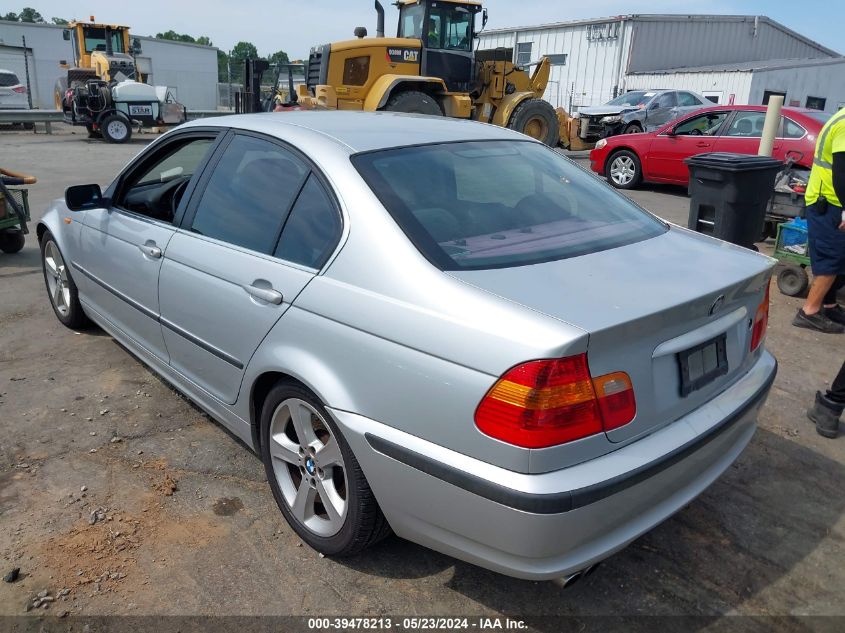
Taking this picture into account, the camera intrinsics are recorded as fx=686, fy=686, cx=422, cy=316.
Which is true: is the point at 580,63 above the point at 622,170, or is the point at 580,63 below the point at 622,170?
above

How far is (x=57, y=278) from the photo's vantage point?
4895 millimetres

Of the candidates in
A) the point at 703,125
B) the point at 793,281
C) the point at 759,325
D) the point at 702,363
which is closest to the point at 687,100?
the point at 703,125

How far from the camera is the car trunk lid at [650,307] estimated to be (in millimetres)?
1995

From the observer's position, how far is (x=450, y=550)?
2166 millimetres

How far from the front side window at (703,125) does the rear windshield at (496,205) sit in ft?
29.5

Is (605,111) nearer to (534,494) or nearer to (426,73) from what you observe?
(426,73)

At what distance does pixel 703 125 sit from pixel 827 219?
709 centimetres

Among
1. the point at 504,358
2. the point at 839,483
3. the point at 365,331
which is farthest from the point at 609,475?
the point at 839,483

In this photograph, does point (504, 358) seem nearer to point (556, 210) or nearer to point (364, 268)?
point (364, 268)

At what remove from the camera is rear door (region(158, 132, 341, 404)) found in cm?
261

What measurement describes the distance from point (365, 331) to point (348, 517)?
704 millimetres

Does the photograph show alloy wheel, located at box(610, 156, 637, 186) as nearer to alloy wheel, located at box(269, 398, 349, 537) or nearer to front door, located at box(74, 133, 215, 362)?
front door, located at box(74, 133, 215, 362)

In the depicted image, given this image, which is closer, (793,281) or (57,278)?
(57,278)

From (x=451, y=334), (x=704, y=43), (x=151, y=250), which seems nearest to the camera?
(x=451, y=334)
